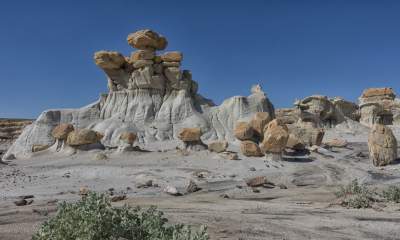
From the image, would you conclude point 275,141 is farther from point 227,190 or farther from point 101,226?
point 101,226

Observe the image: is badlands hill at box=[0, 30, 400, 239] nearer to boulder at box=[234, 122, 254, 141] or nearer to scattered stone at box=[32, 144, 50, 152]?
boulder at box=[234, 122, 254, 141]

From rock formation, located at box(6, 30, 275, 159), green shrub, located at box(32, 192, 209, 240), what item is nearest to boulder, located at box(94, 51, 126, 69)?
rock formation, located at box(6, 30, 275, 159)

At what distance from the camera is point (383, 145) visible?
A: 1880cm

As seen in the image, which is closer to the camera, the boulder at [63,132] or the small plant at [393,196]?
the small plant at [393,196]

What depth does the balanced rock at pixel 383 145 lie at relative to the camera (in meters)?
18.7

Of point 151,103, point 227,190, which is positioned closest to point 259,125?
point 227,190

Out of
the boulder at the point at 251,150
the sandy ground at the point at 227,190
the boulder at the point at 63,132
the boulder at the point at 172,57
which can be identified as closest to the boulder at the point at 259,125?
the sandy ground at the point at 227,190

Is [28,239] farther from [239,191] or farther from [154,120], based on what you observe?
[154,120]

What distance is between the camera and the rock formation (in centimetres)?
3120

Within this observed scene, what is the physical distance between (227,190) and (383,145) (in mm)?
9351

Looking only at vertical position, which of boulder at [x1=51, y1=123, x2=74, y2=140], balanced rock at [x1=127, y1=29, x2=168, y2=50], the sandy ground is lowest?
the sandy ground

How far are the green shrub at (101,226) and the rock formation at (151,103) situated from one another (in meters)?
25.7

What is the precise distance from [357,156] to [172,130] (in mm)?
13623

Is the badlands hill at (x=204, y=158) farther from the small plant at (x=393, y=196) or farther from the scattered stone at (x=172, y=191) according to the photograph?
the small plant at (x=393, y=196)
